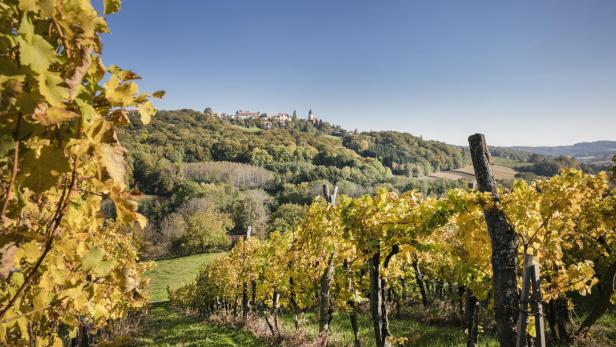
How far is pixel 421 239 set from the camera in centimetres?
567

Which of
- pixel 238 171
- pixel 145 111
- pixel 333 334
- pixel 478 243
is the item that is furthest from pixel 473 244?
pixel 238 171

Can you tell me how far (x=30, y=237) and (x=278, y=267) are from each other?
9.63m

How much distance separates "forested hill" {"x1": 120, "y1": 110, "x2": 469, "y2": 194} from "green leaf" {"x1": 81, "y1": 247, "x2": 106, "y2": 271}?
104151 mm

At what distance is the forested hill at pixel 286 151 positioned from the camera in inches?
4924

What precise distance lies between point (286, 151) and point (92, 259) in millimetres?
151318

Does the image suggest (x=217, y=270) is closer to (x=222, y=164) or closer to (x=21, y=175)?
(x=21, y=175)

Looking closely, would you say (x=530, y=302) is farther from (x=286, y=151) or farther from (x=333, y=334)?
(x=286, y=151)

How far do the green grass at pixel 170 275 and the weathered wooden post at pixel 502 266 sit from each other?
3468 cm

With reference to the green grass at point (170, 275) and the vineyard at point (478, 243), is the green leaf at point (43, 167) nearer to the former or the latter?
the vineyard at point (478, 243)

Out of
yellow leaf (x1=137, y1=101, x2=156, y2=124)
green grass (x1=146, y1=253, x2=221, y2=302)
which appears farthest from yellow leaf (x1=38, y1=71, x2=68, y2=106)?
green grass (x1=146, y1=253, x2=221, y2=302)

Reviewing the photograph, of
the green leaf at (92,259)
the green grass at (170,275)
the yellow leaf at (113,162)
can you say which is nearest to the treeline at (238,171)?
the green grass at (170,275)

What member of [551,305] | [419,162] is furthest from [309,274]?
[419,162]

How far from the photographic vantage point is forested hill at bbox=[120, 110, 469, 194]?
125062 millimetres

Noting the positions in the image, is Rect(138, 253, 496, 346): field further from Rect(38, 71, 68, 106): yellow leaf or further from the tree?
the tree
